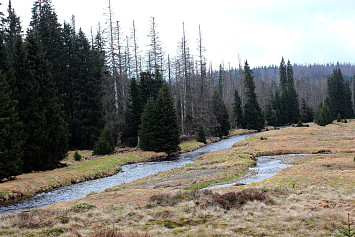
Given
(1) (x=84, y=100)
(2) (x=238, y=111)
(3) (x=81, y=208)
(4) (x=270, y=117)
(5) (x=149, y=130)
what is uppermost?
(1) (x=84, y=100)

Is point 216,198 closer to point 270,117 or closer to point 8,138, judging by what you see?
point 8,138

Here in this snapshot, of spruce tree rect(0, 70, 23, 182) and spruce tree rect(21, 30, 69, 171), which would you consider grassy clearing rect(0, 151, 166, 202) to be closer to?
spruce tree rect(0, 70, 23, 182)

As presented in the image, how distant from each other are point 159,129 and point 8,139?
19932 mm

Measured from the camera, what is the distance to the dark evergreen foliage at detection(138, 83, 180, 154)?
1467 inches

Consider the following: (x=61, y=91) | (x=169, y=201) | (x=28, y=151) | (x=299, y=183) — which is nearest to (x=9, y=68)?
(x=28, y=151)

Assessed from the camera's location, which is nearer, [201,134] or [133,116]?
[133,116]

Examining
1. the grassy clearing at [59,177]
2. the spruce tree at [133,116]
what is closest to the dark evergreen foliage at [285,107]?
the spruce tree at [133,116]

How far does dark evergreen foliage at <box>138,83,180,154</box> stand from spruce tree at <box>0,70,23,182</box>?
59.3ft

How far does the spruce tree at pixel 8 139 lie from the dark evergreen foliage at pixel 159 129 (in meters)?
18.1

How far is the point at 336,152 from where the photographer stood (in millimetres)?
29078

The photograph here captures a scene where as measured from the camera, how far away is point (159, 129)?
37.5 metres

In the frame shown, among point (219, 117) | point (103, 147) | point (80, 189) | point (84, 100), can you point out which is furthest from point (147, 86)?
point (80, 189)

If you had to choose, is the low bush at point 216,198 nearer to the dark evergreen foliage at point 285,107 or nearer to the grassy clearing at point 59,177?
the grassy clearing at point 59,177

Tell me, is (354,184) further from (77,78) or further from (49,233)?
(77,78)
